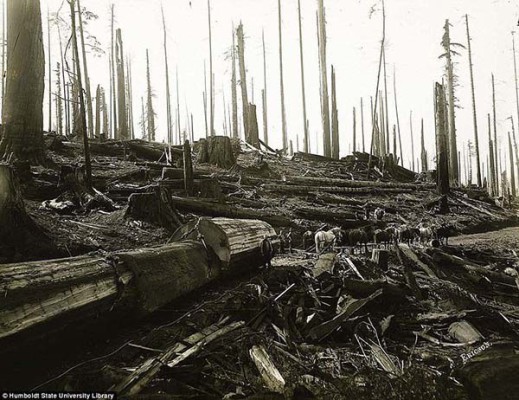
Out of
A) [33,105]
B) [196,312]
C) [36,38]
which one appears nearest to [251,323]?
[196,312]

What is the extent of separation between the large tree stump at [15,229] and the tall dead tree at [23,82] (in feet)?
11.2

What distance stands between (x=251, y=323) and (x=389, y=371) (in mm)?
1245

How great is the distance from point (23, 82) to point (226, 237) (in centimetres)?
617

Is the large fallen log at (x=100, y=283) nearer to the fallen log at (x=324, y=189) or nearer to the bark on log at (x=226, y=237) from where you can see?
the bark on log at (x=226, y=237)

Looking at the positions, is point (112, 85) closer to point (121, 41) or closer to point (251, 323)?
point (121, 41)

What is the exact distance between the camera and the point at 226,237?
4270mm

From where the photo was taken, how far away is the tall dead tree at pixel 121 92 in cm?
2041

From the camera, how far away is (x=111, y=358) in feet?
7.95

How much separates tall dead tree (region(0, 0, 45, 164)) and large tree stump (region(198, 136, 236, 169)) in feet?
19.9

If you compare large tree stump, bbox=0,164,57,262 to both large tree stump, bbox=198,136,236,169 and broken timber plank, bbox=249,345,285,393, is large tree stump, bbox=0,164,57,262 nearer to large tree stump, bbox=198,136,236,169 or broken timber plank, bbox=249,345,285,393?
broken timber plank, bbox=249,345,285,393

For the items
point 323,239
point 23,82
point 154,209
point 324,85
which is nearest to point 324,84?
point 324,85

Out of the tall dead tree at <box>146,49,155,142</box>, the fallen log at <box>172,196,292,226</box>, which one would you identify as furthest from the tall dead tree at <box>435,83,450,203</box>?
the tall dead tree at <box>146,49,155,142</box>

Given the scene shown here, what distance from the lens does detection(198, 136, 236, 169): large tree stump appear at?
1277 centimetres

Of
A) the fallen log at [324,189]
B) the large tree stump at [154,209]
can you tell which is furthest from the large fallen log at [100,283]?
the fallen log at [324,189]
